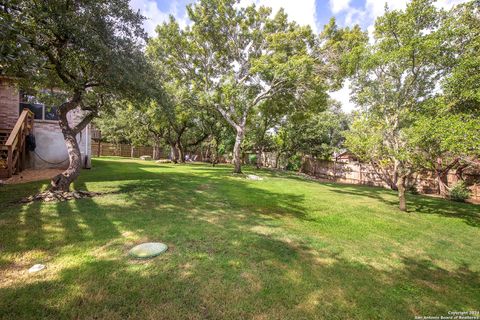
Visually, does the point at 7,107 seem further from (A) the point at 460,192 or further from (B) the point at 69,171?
(A) the point at 460,192

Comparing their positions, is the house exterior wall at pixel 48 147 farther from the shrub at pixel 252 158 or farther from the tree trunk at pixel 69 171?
the shrub at pixel 252 158

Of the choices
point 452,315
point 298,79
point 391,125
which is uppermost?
point 298,79

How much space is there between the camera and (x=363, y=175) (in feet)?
55.4

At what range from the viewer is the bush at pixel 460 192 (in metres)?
11.0

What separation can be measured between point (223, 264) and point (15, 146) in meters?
10.1

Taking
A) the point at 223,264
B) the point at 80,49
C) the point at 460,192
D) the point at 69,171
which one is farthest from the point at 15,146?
the point at 460,192

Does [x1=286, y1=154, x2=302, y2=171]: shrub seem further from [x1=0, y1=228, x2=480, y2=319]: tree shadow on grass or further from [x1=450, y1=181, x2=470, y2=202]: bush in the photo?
[x1=0, y1=228, x2=480, y2=319]: tree shadow on grass

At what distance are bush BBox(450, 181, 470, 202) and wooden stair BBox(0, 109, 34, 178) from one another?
19550 millimetres

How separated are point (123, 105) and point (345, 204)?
9.19m

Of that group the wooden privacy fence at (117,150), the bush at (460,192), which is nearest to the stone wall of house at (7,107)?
the wooden privacy fence at (117,150)

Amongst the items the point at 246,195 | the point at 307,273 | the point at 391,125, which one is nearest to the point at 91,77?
the point at 246,195

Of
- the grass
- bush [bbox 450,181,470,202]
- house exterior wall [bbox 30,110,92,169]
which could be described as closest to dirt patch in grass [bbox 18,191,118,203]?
the grass

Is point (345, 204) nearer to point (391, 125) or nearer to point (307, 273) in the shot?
point (391, 125)

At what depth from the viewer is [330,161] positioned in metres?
19.6
